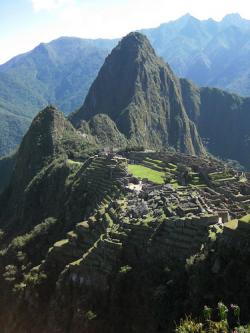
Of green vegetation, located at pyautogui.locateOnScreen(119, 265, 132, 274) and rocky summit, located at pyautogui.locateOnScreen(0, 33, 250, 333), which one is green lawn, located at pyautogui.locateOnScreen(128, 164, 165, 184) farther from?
green vegetation, located at pyautogui.locateOnScreen(119, 265, 132, 274)

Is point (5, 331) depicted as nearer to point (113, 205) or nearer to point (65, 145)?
point (113, 205)

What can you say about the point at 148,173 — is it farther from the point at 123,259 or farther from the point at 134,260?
the point at 134,260

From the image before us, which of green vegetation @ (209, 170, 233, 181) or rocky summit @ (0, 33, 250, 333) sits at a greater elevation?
green vegetation @ (209, 170, 233, 181)

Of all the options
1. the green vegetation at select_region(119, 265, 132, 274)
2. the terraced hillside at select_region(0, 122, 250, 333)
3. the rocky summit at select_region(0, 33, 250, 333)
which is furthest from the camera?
the green vegetation at select_region(119, 265, 132, 274)

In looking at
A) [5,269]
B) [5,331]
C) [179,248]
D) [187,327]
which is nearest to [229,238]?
[179,248]

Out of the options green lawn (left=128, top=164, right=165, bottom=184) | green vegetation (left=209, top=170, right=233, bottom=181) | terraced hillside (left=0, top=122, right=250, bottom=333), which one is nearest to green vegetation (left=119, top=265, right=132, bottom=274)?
terraced hillside (left=0, top=122, right=250, bottom=333)

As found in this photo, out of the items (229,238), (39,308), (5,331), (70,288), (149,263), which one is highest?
(229,238)

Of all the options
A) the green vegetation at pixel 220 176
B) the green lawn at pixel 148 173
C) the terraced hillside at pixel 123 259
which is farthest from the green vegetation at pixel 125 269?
the green vegetation at pixel 220 176

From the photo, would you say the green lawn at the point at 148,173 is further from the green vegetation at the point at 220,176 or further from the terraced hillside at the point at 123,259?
the green vegetation at the point at 220,176
